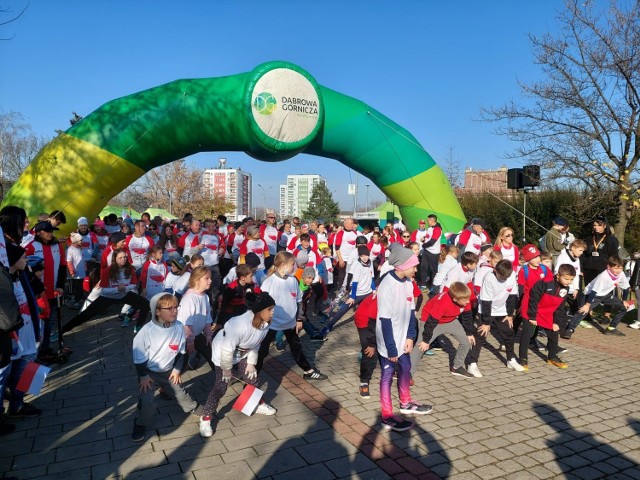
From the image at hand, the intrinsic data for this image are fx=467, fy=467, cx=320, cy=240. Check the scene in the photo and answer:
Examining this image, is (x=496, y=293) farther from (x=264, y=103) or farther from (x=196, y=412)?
(x=264, y=103)

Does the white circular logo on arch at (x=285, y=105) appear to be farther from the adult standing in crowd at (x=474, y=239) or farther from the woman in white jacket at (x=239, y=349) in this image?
the woman in white jacket at (x=239, y=349)

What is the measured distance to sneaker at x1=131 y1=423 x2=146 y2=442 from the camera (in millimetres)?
4129

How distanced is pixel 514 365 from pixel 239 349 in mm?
3953

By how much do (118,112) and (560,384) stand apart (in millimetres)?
10272

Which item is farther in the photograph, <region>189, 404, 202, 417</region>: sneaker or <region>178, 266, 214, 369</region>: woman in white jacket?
<region>178, 266, 214, 369</region>: woman in white jacket

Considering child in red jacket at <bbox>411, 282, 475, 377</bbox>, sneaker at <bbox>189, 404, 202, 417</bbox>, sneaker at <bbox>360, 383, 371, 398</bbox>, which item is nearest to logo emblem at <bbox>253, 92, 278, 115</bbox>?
child in red jacket at <bbox>411, 282, 475, 377</bbox>

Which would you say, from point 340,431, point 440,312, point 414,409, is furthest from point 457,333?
point 340,431

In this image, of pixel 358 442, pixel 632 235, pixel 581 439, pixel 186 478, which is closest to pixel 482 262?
pixel 581 439

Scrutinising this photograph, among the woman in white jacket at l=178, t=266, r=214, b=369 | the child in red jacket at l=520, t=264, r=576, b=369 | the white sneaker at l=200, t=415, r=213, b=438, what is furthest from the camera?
the child in red jacket at l=520, t=264, r=576, b=369

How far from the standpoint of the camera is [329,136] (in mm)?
12594

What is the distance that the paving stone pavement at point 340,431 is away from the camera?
148 inches

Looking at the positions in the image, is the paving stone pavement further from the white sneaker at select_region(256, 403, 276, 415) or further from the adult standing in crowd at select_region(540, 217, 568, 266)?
the adult standing in crowd at select_region(540, 217, 568, 266)

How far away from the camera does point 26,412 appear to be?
15.2 feet

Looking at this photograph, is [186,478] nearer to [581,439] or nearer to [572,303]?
[581,439]
